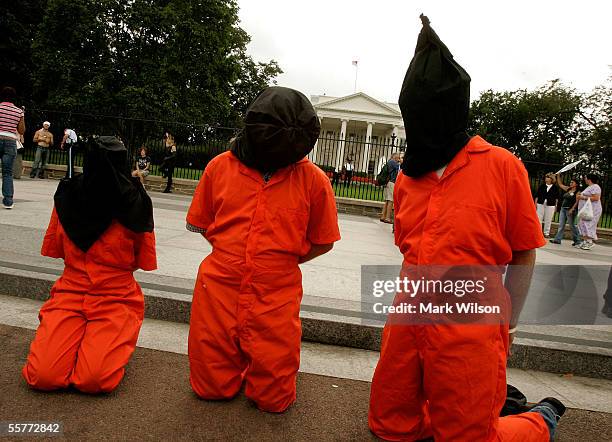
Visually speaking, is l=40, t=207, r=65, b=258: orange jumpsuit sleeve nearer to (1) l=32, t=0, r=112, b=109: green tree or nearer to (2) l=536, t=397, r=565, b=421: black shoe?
(2) l=536, t=397, r=565, b=421: black shoe

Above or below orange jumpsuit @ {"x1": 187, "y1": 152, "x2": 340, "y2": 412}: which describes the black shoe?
below

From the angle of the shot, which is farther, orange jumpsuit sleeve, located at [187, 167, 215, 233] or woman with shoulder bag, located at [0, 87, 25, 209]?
woman with shoulder bag, located at [0, 87, 25, 209]

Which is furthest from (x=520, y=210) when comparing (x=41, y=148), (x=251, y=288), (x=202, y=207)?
(x=41, y=148)

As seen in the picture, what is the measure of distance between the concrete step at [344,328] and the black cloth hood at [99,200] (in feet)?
3.90

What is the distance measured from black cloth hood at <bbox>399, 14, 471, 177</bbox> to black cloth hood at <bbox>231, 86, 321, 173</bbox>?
636 millimetres

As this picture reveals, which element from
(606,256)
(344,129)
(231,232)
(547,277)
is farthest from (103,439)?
(344,129)

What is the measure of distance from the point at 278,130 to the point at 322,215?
595 mm

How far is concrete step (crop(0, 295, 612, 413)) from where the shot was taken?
3.35m

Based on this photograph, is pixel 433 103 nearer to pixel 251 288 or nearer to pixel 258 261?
pixel 258 261

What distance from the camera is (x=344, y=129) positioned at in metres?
59.4

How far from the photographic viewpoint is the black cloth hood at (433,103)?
212 centimetres

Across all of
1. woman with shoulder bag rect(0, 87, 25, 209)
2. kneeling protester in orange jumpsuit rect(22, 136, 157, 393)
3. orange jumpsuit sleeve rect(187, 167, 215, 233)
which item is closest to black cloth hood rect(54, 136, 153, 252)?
kneeling protester in orange jumpsuit rect(22, 136, 157, 393)

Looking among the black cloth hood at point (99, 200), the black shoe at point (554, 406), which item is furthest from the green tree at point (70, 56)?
the black shoe at point (554, 406)

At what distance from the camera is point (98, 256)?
306 centimetres
